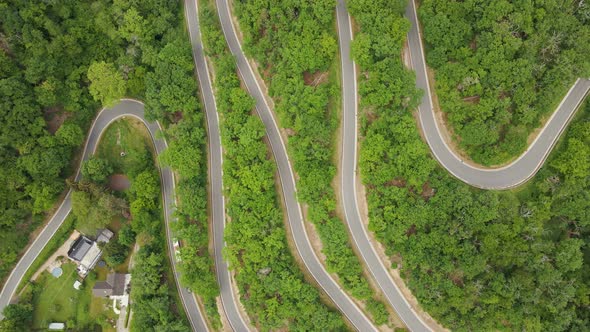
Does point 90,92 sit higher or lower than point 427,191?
higher

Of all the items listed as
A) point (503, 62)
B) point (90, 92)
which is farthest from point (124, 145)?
point (503, 62)

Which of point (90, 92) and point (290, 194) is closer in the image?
point (290, 194)

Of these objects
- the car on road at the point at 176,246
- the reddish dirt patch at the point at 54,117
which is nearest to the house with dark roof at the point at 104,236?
the car on road at the point at 176,246

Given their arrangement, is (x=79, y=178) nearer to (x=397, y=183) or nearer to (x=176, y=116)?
(x=176, y=116)

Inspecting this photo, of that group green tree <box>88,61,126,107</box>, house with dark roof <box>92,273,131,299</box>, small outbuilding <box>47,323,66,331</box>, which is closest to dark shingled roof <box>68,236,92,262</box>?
house with dark roof <box>92,273,131,299</box>

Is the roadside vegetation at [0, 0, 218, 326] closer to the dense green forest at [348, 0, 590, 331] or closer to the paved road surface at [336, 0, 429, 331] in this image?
the paved road surface at [336, 0, 429, 331]

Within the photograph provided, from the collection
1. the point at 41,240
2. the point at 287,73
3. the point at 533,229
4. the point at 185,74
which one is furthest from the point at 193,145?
the point at 533,229

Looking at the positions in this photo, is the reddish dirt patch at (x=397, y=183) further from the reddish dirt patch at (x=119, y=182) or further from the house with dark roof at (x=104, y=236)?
the house with dark roof at (x=104, y=236)
